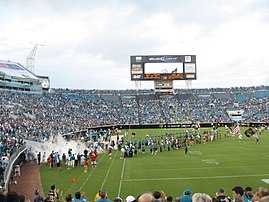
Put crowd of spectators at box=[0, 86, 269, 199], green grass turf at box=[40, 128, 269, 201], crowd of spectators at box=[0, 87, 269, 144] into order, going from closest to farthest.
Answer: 1. green grass turf at box=[40, 128, 269, 201]
2. crowd of spectators at box=[0, 86, 269, 199]
3. crowd of spectators at box=[0, 87, 269, 144]

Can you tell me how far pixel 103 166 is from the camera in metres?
24.9

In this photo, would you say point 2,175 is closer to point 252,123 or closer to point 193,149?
point 193,149

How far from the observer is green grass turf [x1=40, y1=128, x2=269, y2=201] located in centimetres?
1744

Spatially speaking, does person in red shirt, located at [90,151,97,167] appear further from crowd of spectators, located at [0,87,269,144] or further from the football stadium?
crowd of spectators, located at [0,87,269,144]

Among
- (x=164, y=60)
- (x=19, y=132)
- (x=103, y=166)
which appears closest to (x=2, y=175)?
(x=103, y=166)

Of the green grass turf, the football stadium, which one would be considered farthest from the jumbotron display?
the green grass turf

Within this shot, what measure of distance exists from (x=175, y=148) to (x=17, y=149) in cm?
1605

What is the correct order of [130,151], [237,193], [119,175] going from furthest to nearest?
[130,151]
[119,175]
[237,193]

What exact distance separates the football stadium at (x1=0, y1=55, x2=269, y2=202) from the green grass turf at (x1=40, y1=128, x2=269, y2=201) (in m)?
0.06

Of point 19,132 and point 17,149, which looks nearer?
point 17,149

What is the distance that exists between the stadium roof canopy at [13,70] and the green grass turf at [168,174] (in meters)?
37.4

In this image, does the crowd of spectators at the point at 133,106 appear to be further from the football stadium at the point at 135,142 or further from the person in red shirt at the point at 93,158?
the person in red shirt at the point at 93,158

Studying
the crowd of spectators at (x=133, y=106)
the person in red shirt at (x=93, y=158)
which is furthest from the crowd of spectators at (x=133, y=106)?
the person in red shirt at (x=93, y=158)

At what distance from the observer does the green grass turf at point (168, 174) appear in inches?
687
